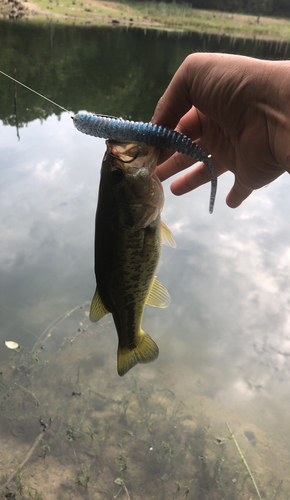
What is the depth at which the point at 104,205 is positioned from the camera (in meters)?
1.63

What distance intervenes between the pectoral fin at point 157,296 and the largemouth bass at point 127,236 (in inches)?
1.2

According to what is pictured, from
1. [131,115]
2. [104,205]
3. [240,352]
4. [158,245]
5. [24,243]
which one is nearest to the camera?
[104,205]

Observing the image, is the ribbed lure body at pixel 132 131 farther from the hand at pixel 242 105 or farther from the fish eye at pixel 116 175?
the hand at pixel 242 105

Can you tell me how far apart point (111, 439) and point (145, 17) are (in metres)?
51.9

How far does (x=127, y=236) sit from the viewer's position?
1.65 metres

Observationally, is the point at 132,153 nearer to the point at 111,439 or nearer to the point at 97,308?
the point at 97,308

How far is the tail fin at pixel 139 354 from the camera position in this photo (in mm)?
1976

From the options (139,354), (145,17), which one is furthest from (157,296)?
(145,17)

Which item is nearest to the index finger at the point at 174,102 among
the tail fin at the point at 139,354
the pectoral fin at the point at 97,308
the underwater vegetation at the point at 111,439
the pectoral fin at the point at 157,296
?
the pectoral fin at the point at 157,296

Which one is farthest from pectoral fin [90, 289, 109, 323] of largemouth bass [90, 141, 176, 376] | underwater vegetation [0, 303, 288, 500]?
underwater vegetation [0, 303, 288, 500]

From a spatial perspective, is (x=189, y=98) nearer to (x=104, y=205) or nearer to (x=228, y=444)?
(x=104, y=205)

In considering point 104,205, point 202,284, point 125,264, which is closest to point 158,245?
point 125,264

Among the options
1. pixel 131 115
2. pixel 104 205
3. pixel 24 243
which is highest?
pixel 104 205

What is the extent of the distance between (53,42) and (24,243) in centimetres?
2042
